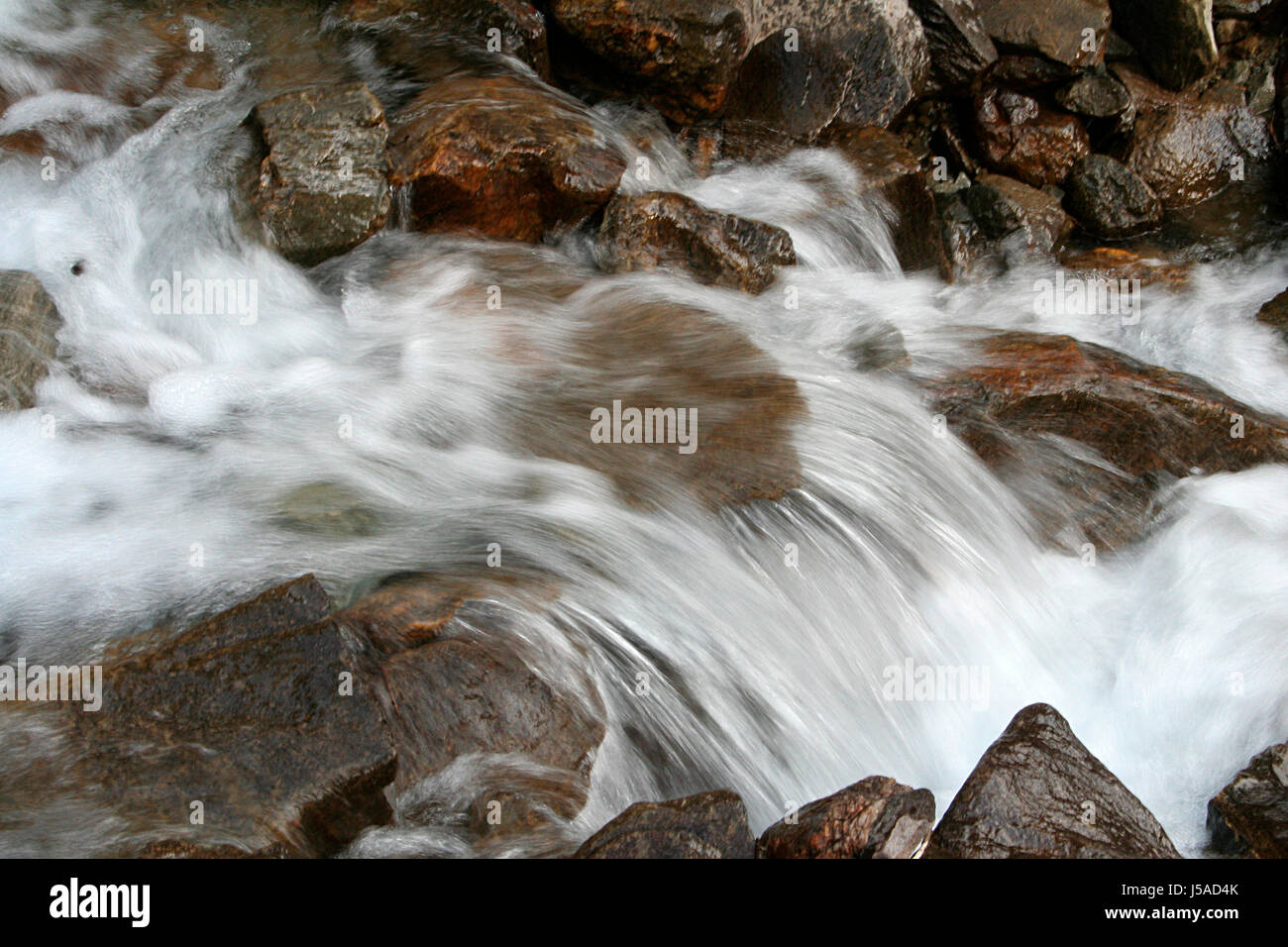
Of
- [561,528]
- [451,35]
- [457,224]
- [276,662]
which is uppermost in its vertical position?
[451,35]

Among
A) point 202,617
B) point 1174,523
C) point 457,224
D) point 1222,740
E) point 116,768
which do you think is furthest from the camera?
point 457,224

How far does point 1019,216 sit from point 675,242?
297cm

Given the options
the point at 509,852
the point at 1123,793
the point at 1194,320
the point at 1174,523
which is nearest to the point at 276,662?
the point at 509,852

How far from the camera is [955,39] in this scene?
8445mm

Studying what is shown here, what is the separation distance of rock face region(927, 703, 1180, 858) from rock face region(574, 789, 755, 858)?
2.13 ft

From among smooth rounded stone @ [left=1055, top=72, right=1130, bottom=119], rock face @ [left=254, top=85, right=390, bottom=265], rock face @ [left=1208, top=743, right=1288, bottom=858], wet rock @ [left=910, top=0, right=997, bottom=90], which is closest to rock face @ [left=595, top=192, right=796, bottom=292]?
rock face @ [left=254, top=85, right=390, bottom=265]

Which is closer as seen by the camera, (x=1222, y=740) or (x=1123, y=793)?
(x=1123, y=793)

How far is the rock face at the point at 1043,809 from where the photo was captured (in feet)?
12.2

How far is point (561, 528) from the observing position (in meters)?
4.91

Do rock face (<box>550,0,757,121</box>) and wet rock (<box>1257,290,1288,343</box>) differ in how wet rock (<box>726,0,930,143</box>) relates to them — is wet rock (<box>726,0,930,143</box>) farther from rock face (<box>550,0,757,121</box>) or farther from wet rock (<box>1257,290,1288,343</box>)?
wet rock (<box>1257,290,1288,343</box>)

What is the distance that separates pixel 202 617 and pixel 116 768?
2.40ft

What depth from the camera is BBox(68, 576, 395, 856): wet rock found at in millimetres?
3494

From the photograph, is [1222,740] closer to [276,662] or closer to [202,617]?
[276,662]

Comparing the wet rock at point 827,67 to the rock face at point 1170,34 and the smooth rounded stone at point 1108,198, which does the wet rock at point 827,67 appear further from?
the rock face at point 1170,34
